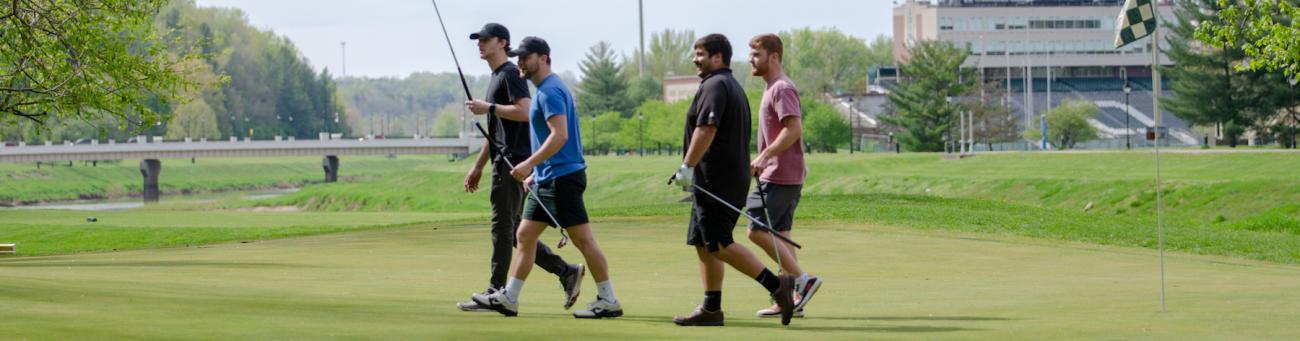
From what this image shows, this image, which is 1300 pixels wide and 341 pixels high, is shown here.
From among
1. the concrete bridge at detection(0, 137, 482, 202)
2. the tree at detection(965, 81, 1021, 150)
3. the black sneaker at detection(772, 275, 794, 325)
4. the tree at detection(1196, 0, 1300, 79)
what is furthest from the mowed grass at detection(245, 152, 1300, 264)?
the tree at detection(965, 81, 1021, 150)

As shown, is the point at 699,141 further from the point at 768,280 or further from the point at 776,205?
the point at 776,205

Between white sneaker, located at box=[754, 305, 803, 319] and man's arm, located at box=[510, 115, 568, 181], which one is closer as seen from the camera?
man's arm, located at box=[510, 115, 568, 181]

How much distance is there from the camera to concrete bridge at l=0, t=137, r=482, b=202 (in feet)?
402

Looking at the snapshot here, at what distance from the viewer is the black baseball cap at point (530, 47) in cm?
1250

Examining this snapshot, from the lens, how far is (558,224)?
40.4 feet

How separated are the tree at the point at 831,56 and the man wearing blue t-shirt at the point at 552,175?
169 meters

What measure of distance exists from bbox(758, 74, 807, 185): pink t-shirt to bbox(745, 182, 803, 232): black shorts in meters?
0.05

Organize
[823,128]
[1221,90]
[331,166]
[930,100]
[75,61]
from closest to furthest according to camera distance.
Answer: [75,61]
[1221,90]
[930,100]
[823,128]
[331,166]

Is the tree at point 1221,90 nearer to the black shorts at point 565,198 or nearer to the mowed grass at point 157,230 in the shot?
the mowed grass at point 157,230

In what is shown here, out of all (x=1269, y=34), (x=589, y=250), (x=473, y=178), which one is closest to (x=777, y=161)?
(x=589, y=250)

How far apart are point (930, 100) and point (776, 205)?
9893cm

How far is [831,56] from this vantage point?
626 feet

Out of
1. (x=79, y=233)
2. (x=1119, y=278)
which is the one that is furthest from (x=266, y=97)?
(x=1119, y=278)

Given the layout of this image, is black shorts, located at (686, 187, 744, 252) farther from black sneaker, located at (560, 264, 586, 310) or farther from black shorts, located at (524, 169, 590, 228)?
black sneaker, located at (560, 264, 586, 310)
